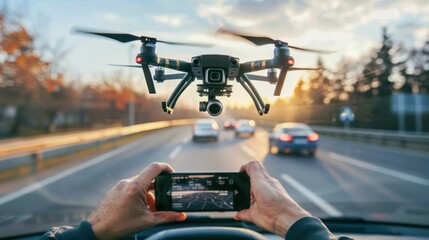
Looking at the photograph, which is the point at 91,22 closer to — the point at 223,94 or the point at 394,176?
the point at 223,94

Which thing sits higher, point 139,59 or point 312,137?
point 139,59

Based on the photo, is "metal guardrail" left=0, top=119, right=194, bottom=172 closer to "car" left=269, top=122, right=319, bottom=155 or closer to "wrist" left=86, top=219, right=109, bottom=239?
"car" left=269, top=122, right=319, bottom=155

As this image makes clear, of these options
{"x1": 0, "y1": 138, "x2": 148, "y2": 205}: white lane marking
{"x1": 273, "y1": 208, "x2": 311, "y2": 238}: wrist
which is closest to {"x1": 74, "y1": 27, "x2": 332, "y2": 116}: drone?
{"x1": 273, "y1": 208, "x2": 311, "y2": 238}: wrist

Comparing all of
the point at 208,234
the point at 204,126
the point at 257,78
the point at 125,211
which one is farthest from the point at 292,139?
the point at 125,211

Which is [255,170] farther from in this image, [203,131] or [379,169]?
[203,131]

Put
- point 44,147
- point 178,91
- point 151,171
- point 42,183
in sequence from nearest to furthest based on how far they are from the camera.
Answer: point 151,171 < point 178,91 < point 42,183 < point 44,147

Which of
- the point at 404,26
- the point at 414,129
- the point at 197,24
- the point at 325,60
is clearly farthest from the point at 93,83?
the point at 414,129
